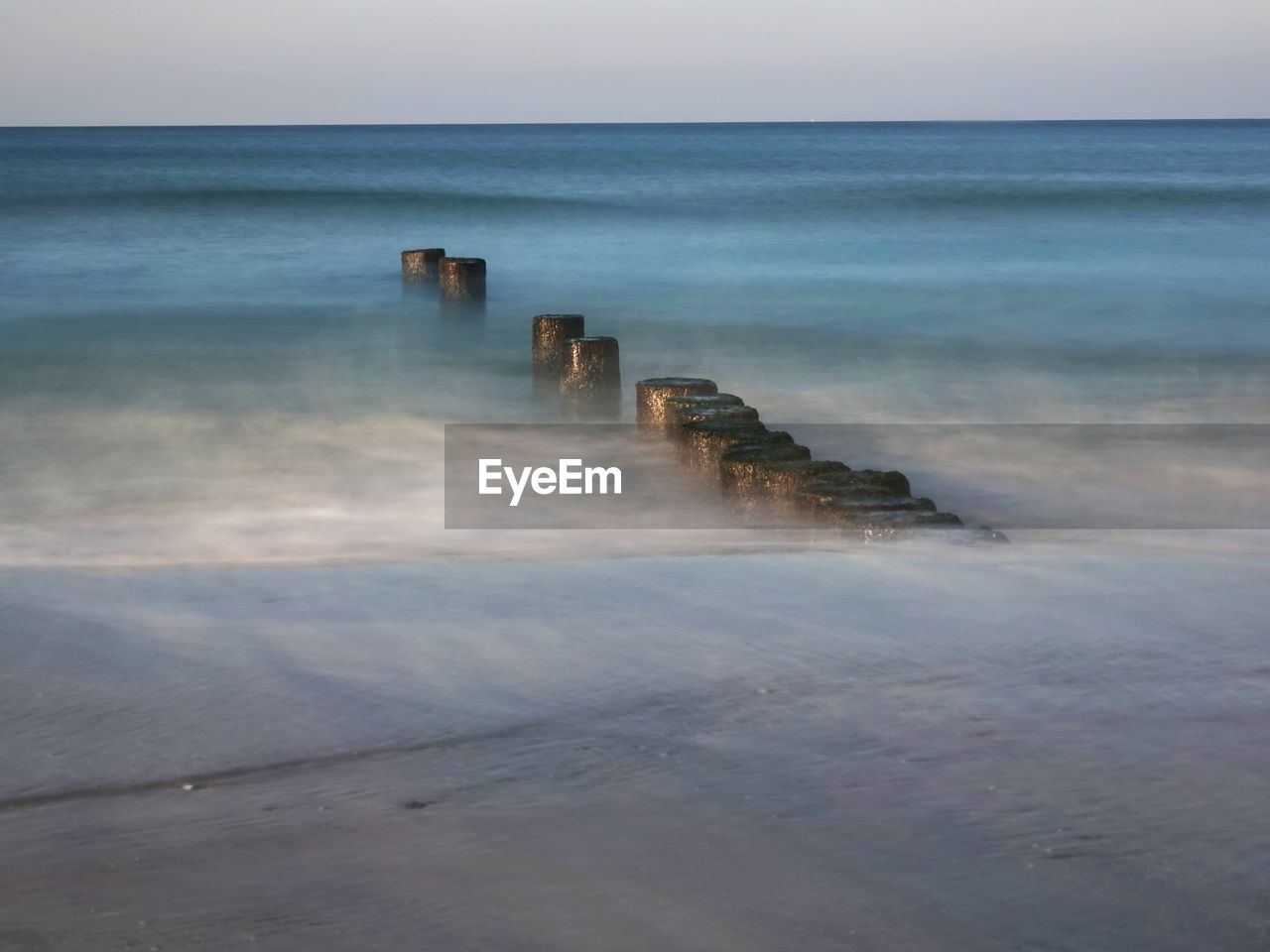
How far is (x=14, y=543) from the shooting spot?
4.86m

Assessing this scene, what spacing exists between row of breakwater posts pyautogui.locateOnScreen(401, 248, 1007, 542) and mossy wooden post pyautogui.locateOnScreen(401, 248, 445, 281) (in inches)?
233

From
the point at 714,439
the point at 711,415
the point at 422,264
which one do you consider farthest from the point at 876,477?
the point at 422,264

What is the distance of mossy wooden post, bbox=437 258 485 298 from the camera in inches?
472

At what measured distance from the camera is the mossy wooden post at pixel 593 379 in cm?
755

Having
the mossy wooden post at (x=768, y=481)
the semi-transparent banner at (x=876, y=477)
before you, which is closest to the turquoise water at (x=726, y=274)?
the semi-transparent banner at (x=876, y=477)

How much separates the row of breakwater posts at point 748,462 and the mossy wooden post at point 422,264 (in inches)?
233

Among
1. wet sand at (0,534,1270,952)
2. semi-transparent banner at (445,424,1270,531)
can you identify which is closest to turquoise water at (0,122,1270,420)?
semi-transparent banner at (445,424,1270,531)

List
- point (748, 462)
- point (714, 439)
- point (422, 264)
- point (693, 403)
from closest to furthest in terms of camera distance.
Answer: point (748, 462)
point (714, 439)
point (693, 403)
point (422, 264)

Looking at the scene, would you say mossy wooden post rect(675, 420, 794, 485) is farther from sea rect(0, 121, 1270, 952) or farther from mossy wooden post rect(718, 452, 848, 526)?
sea rect(0, 121, 1270, 952)

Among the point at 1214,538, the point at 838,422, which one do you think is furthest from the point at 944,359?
the point at 1214,538

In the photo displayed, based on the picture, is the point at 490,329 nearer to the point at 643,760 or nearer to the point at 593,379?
the point at 593,379

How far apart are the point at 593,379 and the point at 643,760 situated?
16.2 feet

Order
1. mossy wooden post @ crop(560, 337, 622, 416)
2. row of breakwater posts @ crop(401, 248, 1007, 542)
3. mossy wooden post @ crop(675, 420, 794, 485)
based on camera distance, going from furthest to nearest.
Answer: mossy wooden post @ crop(560, 337, 622, 416)
mossy wooden post @ crop(675, 420, 794, 485)
row of breakwater posts @ crop(401, 248, 1007, 542)

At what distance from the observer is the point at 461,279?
12.0m
